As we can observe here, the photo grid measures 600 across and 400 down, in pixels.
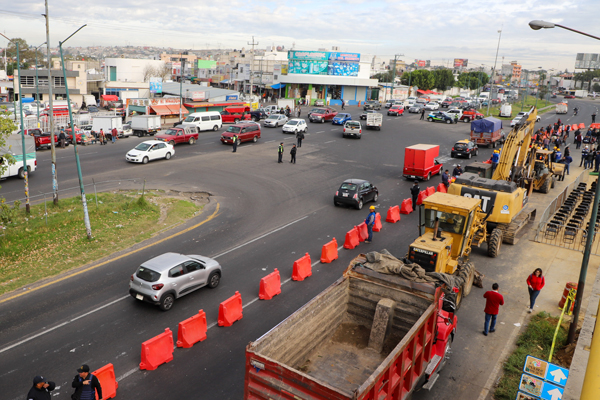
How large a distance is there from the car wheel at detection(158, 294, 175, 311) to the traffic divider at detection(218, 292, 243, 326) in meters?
1.86

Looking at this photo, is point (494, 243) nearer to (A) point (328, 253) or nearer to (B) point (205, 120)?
(A) point (328, 253)

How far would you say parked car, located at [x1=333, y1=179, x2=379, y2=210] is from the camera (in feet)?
80.1

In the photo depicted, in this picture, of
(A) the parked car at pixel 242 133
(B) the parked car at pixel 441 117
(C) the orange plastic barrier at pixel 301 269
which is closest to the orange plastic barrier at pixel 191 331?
(C) the orange plastic barrier at pixel 301 269

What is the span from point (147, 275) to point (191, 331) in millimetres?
2726

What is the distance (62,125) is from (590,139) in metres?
52.0

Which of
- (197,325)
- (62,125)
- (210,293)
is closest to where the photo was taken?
(197,325)

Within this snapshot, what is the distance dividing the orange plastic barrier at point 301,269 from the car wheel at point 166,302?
427cm

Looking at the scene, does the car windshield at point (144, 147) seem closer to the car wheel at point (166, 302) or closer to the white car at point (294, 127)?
the white car at point (294, 127)

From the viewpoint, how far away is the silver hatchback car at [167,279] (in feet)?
44.5

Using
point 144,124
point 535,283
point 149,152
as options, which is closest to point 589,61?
point 144,124

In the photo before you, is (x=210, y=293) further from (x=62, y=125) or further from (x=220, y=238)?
(x=62, y=125)

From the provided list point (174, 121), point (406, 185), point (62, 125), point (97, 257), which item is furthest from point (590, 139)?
point (62, 125)

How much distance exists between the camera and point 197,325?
1218cm

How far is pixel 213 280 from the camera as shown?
50.4 feet
